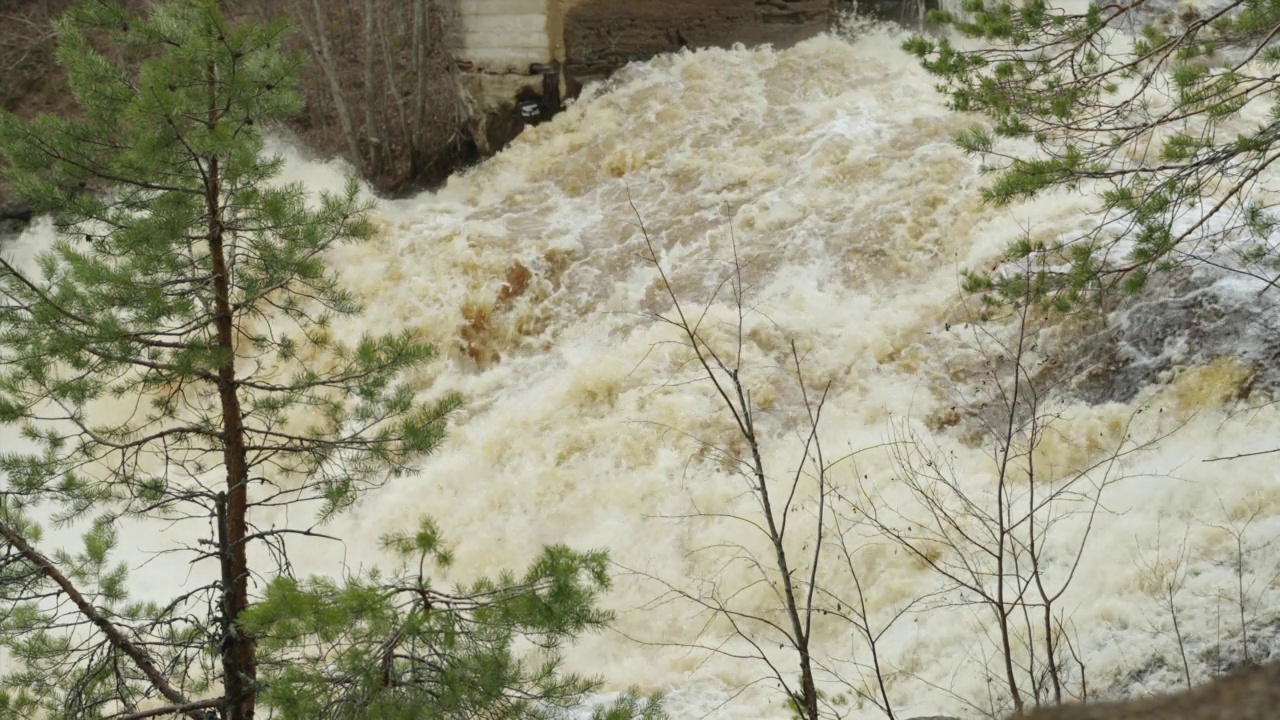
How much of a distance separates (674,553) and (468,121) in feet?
21.6

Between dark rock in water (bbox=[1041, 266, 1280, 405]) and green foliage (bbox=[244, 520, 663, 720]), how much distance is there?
3.89 m

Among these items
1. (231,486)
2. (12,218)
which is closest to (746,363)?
(231,486)

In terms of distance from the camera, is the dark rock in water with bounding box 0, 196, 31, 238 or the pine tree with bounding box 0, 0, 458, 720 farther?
the dark rock in water with bounding box 0, 196, 31, 238

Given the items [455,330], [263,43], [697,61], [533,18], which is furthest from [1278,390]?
[533,18]

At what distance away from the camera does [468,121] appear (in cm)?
1178

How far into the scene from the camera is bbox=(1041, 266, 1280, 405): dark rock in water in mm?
5953

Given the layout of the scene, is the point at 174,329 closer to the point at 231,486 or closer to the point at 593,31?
the point at 231,486

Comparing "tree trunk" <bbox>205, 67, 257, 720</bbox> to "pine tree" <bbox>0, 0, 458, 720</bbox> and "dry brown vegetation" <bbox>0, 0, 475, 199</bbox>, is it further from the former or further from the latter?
"dry brown vegetation" <bbox>0, 0, 475, 199</bbox>

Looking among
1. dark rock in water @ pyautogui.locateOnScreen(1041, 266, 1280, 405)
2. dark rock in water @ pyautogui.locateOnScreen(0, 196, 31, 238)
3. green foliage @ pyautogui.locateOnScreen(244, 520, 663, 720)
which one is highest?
dark rock in water @ pyautogui.locateOnScreen(0, 196, 31, 238)

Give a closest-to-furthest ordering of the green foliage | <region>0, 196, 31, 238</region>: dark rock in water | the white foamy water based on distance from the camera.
Answer: the green foliage, the white foamy water, <region>0, 196, 31, 238</region>: dark rock in water

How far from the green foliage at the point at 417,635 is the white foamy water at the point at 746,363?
1.98 m

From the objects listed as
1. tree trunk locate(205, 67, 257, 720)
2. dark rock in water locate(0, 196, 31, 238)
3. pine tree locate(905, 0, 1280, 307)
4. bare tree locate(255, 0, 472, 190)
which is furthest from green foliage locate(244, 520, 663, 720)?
dark rock in water locate(0, 196, 31, 238)

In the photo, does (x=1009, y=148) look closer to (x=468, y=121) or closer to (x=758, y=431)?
(x=758, y=431)

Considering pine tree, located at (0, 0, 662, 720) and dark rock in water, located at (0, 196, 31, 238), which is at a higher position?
dark rock in water, located at (0, 196, 31, 238)
